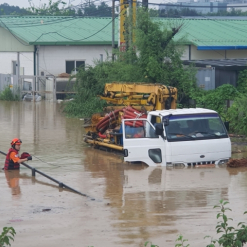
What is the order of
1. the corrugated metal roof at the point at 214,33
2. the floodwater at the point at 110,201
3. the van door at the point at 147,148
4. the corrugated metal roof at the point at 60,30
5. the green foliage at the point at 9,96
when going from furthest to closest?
the corrugated metal roof at the point at 60,30 < the corrugated metal roof at the point at 214,33 < the green foliage at the point at 9,96 < the van door at the point at 147,148 < the floodwater at the point at 110,201

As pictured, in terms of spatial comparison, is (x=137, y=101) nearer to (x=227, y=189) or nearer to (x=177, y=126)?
(x=177, y=126)

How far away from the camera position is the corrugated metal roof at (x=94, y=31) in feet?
139

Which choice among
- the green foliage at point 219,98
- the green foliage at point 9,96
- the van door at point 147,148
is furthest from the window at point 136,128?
the green foliage at point 9,96

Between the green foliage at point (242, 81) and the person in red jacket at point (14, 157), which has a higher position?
the green foliage at point (242, 81)

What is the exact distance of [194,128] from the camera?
655 inches

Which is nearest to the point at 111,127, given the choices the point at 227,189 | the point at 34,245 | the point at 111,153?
the point at 111,153

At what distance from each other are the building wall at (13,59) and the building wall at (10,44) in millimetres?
314

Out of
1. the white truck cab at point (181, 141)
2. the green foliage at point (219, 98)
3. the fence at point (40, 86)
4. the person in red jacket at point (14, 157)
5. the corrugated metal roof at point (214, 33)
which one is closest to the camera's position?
the person in red jacket at point (14, 157)

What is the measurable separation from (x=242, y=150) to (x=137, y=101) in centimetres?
406

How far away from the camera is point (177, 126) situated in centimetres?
1664

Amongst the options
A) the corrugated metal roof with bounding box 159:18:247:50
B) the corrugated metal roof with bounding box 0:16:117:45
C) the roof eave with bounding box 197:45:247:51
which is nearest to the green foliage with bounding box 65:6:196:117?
the corrugated metal roof with bounding box 159:18:247:50

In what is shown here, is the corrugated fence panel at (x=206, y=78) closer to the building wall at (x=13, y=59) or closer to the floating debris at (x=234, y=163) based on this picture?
the floating debris at (x=234, y=163)

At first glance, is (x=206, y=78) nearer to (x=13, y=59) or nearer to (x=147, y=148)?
(x=147, y=148)

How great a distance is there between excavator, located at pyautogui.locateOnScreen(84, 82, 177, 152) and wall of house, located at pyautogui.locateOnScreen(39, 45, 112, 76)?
2078 cm
